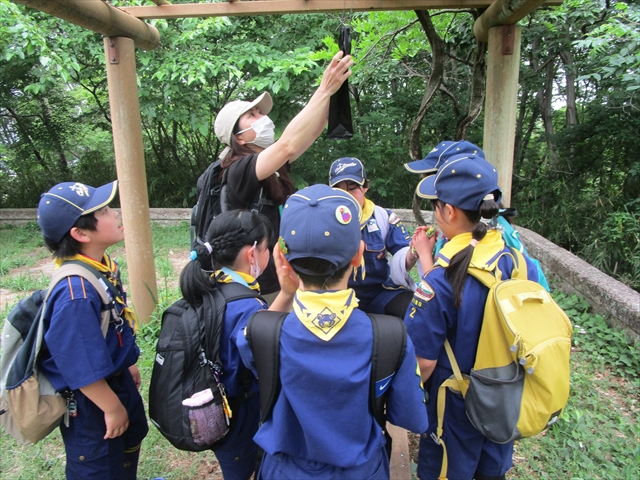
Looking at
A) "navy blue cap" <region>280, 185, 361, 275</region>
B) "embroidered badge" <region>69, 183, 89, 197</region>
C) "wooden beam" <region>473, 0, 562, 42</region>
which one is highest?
"wooden beam" <region>473, 0, 562, 42</region>

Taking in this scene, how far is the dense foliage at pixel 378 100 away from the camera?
14.5 ft

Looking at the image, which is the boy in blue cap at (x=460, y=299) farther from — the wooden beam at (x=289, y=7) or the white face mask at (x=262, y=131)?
the wooden beam at (x=289, y=7)

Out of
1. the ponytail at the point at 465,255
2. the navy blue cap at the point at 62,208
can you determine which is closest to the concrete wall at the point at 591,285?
the ponytail at the point at 465,255

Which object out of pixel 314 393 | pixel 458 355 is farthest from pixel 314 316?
pixel 458 355

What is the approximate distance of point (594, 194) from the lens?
6.37 m

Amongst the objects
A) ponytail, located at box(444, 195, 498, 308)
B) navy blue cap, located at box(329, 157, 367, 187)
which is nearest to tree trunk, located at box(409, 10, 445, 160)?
navy blue cap, located at box(329, 157, 367, 187)

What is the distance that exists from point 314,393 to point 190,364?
0.59 meters

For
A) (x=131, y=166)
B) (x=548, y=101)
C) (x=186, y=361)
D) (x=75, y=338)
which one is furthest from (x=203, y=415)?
(x=548, y=101)

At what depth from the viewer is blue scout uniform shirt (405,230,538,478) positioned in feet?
5.33

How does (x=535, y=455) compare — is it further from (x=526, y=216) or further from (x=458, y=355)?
(x=526, y=216)

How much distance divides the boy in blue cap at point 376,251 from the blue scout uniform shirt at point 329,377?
4.59 feet

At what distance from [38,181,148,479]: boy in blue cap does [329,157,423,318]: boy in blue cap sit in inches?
53.1

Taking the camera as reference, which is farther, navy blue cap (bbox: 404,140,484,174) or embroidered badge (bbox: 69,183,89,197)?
navy blue cap (bbox: 404,140,484,174)

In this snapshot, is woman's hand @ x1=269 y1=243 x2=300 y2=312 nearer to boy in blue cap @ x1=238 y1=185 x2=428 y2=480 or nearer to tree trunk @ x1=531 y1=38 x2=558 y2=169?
boy in blue cap @ x1=238 y1=185 x2=428 y2=480
